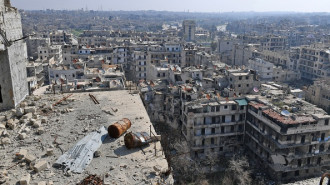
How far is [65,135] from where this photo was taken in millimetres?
8195

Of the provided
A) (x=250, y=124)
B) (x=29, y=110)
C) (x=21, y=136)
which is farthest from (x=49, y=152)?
(x=250, y=124)

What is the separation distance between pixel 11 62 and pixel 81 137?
3295mm

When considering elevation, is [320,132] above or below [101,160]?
below

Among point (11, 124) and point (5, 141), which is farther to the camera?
point (11, 124)

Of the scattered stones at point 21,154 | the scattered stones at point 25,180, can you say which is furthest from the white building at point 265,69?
the scattered stones at point 25,180

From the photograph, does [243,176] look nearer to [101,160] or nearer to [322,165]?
[322,165]

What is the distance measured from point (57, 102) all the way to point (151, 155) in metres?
4.69

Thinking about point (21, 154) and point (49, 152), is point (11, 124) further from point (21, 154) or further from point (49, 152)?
point (49, 152)

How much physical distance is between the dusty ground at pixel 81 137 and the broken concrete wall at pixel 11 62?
0.53 m

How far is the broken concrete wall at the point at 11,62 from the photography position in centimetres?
890

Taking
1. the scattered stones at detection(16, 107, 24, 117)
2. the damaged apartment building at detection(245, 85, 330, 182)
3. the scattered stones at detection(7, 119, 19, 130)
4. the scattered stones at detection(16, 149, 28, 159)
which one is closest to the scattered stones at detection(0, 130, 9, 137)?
the scattered stones at detection(7, 119, 19, 130)

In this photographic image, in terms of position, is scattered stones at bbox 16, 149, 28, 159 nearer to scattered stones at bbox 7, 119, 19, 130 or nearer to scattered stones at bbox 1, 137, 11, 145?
scattered stones at bbox 1, 137, 11, 145

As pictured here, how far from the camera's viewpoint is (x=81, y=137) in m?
8.12

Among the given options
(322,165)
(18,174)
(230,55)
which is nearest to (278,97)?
(322,165)
